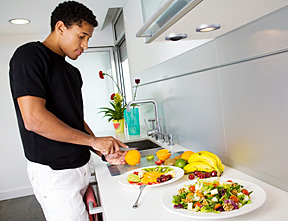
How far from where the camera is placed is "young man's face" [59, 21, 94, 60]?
1.29 m

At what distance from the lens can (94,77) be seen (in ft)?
13.3

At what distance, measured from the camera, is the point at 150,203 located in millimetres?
947

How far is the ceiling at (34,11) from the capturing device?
261 centimetres

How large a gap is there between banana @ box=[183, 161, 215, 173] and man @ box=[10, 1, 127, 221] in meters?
0.32

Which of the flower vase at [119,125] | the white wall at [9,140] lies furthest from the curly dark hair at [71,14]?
the white wall at [9,140]

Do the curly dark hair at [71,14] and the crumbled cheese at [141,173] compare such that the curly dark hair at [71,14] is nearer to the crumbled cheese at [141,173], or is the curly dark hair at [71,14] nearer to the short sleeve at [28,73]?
the short sleeve at [28,73]

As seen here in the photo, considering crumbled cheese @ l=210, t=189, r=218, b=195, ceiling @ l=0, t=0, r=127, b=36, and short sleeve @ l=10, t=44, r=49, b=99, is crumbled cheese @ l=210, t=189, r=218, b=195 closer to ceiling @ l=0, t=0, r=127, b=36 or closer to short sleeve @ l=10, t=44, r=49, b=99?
short sleeve @ l=10, t=44, r=49, b=99

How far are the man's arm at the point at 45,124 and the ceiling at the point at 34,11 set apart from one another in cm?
179

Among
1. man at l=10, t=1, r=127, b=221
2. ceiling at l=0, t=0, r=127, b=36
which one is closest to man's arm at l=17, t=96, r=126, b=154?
man at l=10, t=1, r=127, b=221

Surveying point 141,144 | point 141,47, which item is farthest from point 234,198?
point 141,47

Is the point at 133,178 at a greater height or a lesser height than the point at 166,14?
lesser

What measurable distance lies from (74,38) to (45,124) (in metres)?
0.44

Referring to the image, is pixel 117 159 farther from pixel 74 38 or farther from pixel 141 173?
pixel 74 38

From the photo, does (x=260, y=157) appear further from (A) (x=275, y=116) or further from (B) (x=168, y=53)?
(B) (x=168, y=53)
